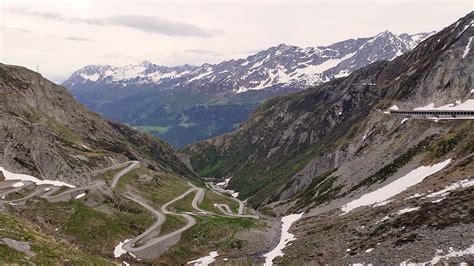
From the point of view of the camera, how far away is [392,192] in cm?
10481

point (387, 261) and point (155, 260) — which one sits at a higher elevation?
point (387, 261)

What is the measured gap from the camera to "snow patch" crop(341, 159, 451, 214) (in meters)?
103

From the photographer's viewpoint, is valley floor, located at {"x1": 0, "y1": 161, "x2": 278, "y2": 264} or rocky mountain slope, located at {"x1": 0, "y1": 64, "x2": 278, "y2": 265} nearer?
rocky mountain slope, located at {"x1": 0, "y1": 64, "x2": 278, "y2": 265}

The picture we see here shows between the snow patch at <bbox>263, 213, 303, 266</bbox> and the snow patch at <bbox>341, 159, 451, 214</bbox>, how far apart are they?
15.1 metres

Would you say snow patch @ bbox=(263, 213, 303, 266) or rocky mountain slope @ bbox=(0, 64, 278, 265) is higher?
rocky mountain slope @ bbox=(0, 64, 278, 265)

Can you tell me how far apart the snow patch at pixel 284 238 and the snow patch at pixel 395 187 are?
15.1 metres

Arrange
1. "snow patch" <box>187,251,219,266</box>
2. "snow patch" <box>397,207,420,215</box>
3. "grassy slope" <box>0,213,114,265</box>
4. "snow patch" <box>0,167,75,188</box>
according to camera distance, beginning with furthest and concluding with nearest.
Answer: "snow patch" <box>0,167,75,188</box>, "snow patch" <box>187,251,219,266</box>, "snow patch" <box>397,207,420,215</box>, "grassy slope" <box>0,213,114,265</box>

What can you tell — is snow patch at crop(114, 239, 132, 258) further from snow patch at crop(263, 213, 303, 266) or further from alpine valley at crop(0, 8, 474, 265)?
snow patch at crop(263, 213, 303, 266)

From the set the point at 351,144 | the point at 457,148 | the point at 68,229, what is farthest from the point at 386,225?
the point at 351,144

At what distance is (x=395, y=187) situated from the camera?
10750 cm

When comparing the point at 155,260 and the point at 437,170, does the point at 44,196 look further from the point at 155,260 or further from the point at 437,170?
the point at 437,170

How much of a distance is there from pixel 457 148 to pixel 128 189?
298ft

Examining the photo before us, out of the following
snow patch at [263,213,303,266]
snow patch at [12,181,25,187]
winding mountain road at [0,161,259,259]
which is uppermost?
snow patch at [12,181,25,187]

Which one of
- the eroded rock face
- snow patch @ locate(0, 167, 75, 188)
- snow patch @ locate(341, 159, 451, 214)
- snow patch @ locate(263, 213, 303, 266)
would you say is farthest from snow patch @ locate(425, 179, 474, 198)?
snow patch @ locate(0, 167, 75, 188)
